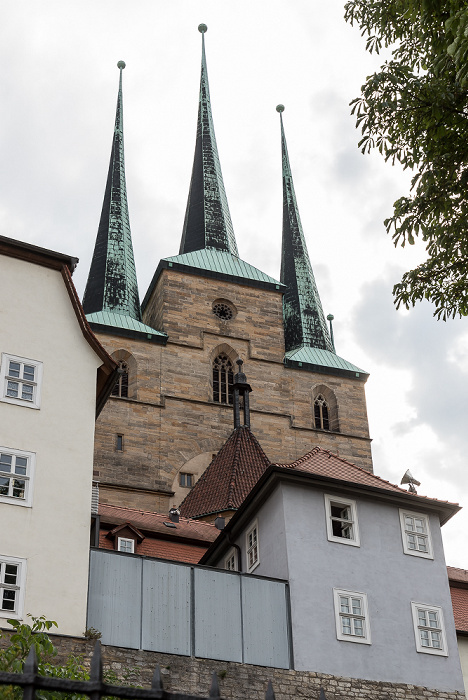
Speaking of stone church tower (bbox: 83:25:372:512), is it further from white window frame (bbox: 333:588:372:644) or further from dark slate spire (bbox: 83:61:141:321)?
white window frame (bbox: 333:588:372:644)

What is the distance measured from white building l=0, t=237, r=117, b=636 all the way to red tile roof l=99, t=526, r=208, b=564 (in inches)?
158

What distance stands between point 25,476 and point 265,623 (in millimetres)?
5300

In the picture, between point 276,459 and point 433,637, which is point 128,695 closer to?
point 433,637

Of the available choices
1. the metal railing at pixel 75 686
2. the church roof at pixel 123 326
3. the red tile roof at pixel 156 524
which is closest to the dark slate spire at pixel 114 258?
the church roof at pixel 123 326

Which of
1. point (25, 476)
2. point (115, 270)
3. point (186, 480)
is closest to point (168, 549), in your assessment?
point (25, 476)

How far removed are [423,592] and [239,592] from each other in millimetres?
4050

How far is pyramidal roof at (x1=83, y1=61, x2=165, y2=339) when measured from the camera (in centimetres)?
4594

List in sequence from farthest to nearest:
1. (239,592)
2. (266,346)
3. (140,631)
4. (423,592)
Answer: (266,346), (423,592), (239,592), (140,631)

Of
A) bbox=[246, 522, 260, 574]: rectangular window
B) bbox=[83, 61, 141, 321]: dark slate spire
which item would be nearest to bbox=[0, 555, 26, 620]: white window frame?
bbox=[246, 522, 260, 574]: rectangular window

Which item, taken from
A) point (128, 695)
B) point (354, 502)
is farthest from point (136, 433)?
point (128, 695)

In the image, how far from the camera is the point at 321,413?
47.8 metres

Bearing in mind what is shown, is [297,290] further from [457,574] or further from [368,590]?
[368,590]

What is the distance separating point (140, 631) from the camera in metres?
18.3

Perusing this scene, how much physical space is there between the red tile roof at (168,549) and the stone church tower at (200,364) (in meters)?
14.6
